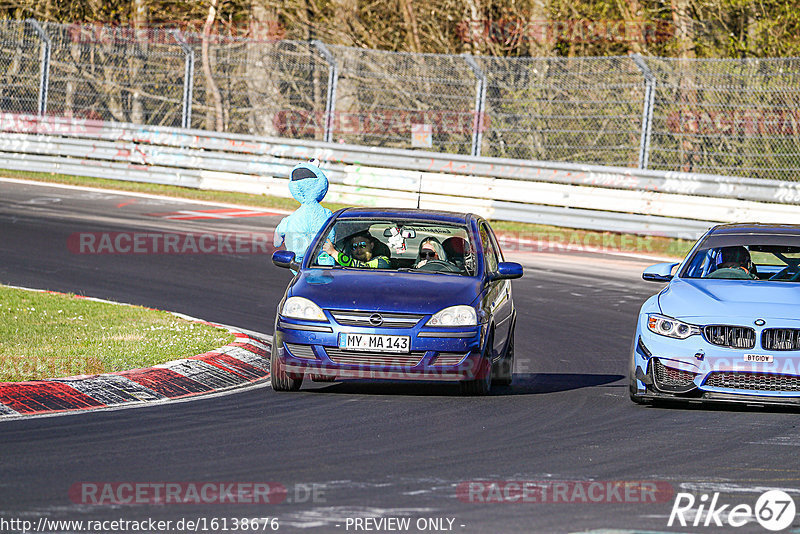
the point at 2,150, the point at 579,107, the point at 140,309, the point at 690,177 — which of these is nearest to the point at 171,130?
the point at 2,150

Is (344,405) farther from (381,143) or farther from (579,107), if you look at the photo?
(381,143)

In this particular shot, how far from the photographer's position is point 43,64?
2788 centimetres

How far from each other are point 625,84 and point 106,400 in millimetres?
14784

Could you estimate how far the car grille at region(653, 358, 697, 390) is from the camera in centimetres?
970

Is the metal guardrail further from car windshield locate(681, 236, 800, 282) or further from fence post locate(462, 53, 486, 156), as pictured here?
car windshield locate(681, 236, 800, 282)

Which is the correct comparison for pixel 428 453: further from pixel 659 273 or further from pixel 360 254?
pixel 659 273

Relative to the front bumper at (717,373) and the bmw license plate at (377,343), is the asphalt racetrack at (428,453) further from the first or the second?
the bmw license plate at (377,343)

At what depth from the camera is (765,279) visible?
11.1 meters

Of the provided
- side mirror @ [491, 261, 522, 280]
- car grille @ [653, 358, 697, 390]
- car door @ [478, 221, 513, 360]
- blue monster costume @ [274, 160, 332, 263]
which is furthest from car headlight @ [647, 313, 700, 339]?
blue monster costume @ [274, 160, 332, 263]

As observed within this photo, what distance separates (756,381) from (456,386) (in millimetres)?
2359

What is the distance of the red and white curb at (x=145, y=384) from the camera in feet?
29.7

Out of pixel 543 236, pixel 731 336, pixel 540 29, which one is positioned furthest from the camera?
pixel 540 29

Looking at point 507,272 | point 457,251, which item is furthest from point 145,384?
point 507,272

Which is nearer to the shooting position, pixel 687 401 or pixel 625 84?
pixel 687 401
